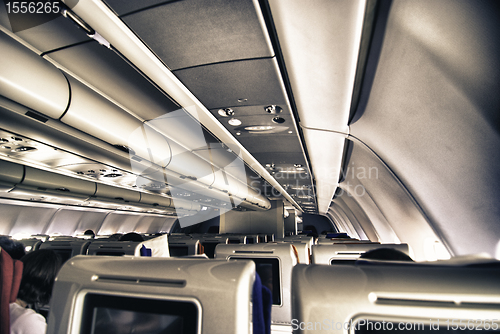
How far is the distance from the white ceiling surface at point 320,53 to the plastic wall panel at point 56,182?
21.8ft

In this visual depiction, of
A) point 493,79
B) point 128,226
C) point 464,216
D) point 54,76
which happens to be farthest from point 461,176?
point 128,226

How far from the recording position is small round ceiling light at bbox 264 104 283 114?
3.41 metres

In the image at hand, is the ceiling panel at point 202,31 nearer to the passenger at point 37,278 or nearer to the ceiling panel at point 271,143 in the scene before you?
the passenger at point 37,278

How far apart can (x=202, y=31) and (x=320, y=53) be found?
1.08 metres

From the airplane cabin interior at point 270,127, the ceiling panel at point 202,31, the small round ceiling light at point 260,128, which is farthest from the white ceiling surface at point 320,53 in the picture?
the small round ceiling light at point 260,128

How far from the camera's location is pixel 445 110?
7.93 ft

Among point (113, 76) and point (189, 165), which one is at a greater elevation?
point (113, 76)

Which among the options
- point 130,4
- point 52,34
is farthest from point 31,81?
point 130,4

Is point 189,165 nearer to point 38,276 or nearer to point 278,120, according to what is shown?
point 278,120

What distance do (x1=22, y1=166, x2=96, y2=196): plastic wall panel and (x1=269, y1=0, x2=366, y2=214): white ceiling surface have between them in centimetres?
663

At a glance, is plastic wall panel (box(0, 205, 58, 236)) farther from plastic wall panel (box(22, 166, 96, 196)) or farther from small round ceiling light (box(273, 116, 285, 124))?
small round ceiling light (box(273, 116, 285, 124))

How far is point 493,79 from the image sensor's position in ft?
5.94

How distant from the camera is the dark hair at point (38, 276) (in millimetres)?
2168

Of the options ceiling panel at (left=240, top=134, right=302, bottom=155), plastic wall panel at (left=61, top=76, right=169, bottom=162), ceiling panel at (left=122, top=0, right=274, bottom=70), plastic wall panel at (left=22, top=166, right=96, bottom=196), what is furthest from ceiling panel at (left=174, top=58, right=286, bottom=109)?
plastic wall panel at (left=22, top=166, right=96, bottom=196)
